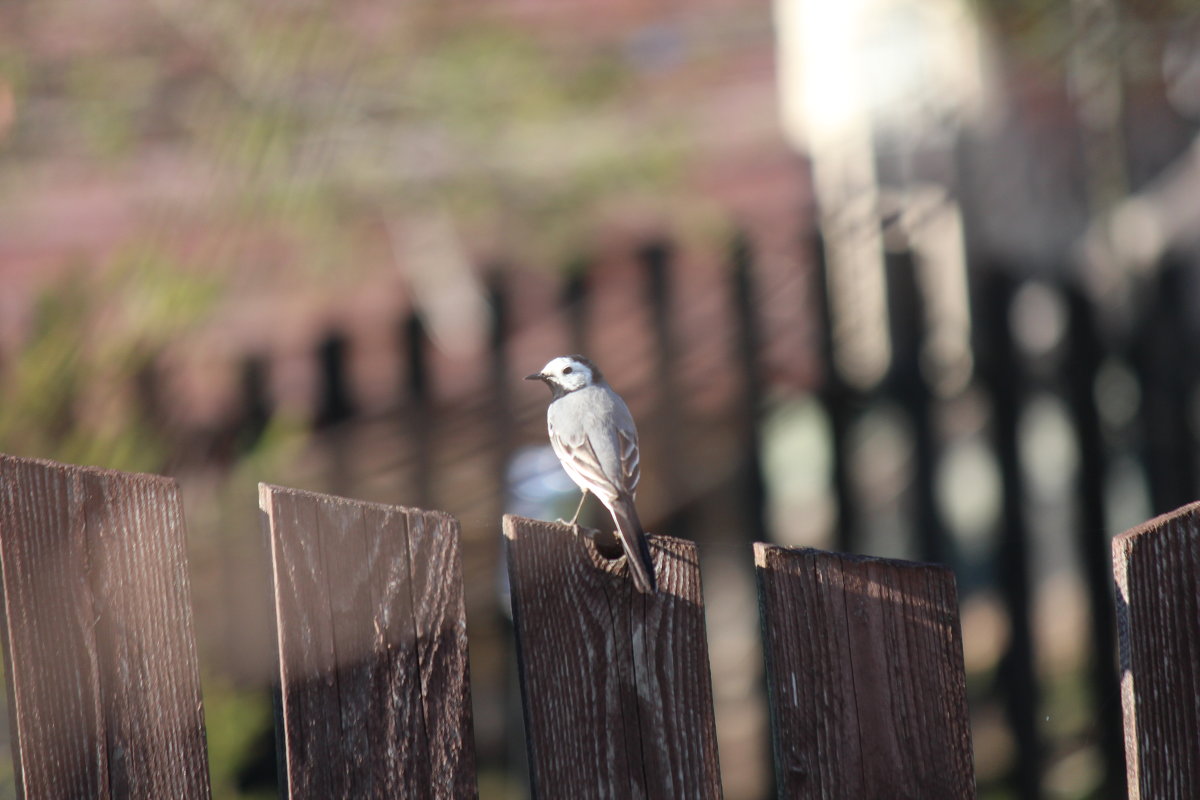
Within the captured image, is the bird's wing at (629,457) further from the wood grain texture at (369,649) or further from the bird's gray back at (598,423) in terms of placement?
the wood grain texture at (369,649)

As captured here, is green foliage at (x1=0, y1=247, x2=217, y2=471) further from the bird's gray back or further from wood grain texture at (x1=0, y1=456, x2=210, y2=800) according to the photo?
wood grain texture at (x1=0, y1=456, x2=210, y2=800)

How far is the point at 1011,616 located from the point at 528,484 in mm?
1582

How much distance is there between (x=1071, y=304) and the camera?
3826 mm

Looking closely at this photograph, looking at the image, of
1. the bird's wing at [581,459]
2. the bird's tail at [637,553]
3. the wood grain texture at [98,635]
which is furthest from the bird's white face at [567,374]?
the wood grain texture at [98,635]

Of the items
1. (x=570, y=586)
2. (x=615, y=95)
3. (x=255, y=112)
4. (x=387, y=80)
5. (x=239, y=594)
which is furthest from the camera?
(x=615, y=95)

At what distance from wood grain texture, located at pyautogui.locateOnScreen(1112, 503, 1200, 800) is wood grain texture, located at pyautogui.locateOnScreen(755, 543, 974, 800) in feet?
0.72

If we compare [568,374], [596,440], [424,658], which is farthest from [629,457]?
[424,658]

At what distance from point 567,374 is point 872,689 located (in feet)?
4.44

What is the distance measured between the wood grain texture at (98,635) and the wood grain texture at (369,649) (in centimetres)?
11

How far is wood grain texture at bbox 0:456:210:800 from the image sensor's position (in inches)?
50.4

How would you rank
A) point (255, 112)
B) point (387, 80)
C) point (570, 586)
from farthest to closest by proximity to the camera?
1. point (387, 80)
2. point (255, 112)
3. point (570, 586)

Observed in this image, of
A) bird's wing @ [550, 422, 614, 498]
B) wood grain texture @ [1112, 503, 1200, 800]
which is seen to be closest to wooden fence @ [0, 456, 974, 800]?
wood grain texture @ [1112, 503, 1200, 800]

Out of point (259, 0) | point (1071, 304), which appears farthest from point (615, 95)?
point (1071, 304)

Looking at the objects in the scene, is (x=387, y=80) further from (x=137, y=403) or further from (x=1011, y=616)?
(x=1011, y=616)
